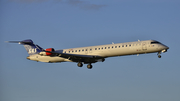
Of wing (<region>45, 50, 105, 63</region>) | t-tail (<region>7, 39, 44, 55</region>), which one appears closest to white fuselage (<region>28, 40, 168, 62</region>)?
wing (<region>45, 50, 105, 63</region>)

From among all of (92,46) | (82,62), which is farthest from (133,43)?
(82,62)

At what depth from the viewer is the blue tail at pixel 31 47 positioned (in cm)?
5538

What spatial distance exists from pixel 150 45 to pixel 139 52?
200 centimetres

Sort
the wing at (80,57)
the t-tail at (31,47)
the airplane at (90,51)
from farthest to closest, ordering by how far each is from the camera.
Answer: the t-tail at (31,47) < the wing at (80,57) < the airplane at (90,51)

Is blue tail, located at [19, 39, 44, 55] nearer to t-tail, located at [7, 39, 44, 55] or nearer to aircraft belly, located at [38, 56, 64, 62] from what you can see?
t-tail, located at [7, 39, 44, 55]

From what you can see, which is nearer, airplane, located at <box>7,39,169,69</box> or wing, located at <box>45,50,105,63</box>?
airplane, located at <box>7,39,169,69</box>

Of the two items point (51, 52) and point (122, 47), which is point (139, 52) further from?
point (51, 52)

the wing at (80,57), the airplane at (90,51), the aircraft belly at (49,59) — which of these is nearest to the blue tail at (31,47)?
the airplane at (90,51)

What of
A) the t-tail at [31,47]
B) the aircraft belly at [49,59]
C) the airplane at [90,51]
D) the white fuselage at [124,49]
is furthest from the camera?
the t-tail at [31,47]

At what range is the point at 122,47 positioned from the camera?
153 feet

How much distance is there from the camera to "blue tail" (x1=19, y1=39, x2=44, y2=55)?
Answer: 55375mm

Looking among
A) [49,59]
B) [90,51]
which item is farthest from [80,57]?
[49,59]

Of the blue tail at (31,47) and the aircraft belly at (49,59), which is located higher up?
the blue tail at (31,47)

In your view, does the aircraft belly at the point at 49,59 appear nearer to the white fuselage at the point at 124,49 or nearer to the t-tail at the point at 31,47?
the t-tail at the point at 31,47
